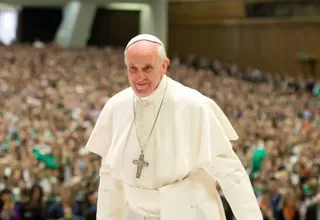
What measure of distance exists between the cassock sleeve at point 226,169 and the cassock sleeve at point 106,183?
0.42m

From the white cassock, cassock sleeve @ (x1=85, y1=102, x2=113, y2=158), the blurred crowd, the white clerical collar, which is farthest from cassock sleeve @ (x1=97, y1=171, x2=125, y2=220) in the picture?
the blurred crowd

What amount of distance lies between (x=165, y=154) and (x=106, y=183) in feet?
1.05

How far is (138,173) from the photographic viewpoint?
2.46 metres

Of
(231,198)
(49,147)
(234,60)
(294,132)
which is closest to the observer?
(231,198)

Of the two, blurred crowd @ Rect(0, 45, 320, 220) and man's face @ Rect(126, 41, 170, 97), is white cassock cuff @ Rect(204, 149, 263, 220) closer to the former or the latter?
man's face @ Rect(126, 41, 170, 97)

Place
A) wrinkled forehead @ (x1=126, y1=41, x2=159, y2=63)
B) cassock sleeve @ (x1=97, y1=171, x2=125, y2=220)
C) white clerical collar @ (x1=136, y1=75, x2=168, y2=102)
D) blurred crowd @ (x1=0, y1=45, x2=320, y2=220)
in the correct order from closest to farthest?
wrinkled forehead @ (x1=126, y1=41, x2=159, y2=63) < white clerical collar @ (x1=136, y1=75, x2=168, y2=102) < cassock sleeve @ (x1=97, y1=171, x2=125, y2=220) < blurred crowd @ (x1=0, y1=45, x2=320, y2=220)

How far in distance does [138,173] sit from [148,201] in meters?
0.13

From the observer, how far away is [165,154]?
2.45 metres

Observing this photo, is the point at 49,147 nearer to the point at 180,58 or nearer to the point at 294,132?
the point at 294,132

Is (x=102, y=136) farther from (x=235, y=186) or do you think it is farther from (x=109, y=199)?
(x=235, y=186)

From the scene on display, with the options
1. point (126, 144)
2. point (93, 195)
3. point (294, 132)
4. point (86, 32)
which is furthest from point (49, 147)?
point (86, 32)

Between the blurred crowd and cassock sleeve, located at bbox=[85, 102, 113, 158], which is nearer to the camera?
cassock sleeve, located at bbox=[85, 102, 113, 158]

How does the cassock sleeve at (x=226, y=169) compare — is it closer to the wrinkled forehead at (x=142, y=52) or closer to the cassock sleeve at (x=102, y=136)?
the wrinkled forehead at (x=142, y=52)

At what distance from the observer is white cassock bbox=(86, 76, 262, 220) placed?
7.89 feet
